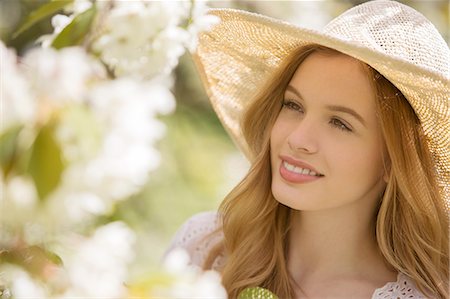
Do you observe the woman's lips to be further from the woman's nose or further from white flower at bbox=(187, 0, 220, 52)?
white flower at bbox=(187, 0, 220, 52)

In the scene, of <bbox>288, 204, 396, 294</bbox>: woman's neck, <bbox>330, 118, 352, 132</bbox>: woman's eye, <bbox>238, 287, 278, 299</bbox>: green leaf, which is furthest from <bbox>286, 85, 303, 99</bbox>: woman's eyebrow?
<bbox>238, 287, 278, 299</bbox>: green leaf

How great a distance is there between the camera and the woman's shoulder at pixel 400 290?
226 cm

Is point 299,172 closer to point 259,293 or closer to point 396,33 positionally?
point 396,33

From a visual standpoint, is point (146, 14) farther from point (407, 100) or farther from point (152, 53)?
point (407, 100)

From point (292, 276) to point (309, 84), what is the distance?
58cm

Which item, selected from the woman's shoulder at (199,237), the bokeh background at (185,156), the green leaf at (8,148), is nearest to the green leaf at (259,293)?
the green leaf at (8,148)

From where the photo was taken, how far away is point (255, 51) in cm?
229

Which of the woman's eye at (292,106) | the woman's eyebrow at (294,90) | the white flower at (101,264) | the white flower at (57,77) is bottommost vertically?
the woman's eye at (292,106)

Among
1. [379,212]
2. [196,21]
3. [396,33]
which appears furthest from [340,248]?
[196,21]

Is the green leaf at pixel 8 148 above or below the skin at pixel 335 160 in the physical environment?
above

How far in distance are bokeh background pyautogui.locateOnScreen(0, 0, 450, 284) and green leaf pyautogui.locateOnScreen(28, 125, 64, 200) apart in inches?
119

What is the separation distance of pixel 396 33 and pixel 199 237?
2.83ft

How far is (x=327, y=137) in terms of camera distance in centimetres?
206

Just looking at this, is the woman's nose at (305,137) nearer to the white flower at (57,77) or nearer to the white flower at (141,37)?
the white flower at (141,37)
